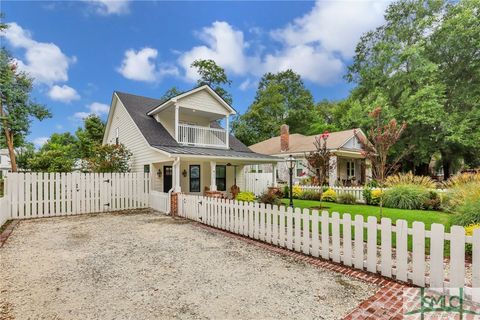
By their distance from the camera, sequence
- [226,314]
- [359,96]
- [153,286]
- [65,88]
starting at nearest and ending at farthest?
[226,314]
[153,286]
[65,88]
[359,96]

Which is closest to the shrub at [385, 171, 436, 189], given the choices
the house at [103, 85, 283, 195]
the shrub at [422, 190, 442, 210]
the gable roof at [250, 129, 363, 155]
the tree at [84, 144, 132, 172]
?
the shrub at [422, 190, 442, 210]

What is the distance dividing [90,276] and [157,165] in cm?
966

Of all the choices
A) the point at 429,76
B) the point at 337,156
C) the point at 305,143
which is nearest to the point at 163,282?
the point at 337,156

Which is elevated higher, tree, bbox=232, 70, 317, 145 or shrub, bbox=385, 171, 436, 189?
tree, bbox=232, 70, 317, 145

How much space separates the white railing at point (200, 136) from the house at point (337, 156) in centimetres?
822

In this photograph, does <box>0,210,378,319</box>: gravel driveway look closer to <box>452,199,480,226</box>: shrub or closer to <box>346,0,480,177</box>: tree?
<box>452,199,480,226</box>: shrub

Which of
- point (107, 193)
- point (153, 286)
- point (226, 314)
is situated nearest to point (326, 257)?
point (226, 314)

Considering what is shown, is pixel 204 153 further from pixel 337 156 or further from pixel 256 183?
pixel 337 156

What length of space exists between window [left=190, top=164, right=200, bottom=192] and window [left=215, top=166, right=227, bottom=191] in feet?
4.26

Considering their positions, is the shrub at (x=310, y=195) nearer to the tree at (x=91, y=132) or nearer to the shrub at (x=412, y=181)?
the shrub at (x=412, y=181)

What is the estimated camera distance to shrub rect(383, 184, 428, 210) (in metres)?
10.6

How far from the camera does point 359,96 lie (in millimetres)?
26000

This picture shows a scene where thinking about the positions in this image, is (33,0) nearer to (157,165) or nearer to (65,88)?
(157,165)

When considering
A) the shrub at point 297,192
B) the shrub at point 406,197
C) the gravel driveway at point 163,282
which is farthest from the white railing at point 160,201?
the shrub at point 406,197
